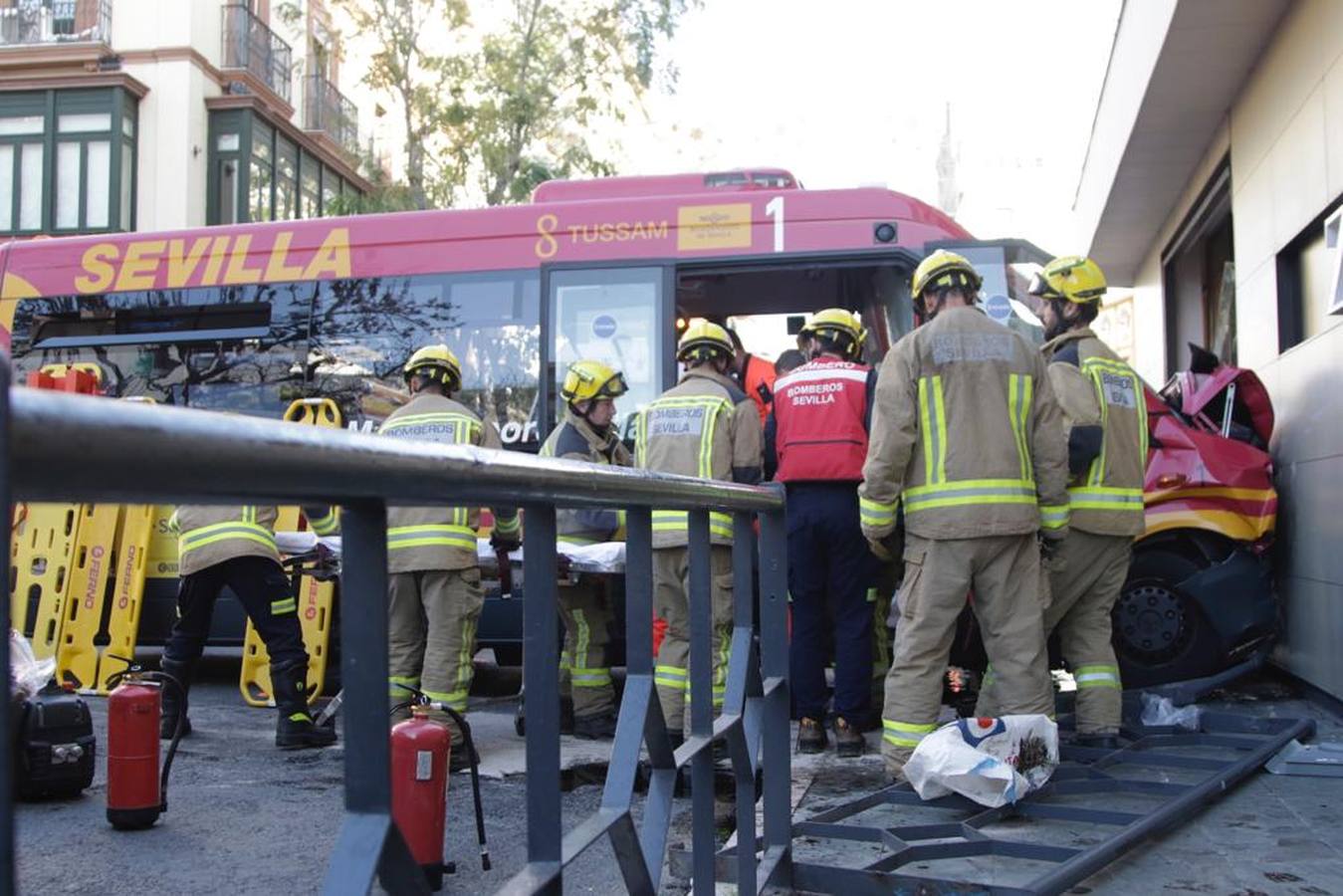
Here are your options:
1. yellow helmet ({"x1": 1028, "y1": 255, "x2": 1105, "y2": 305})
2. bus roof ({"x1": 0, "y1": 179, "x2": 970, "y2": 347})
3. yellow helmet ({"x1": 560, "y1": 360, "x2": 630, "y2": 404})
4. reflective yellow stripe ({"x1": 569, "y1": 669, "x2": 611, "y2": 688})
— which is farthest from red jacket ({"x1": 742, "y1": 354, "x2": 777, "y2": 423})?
yellow helmet ({"x1": 1028, "y1": 255, "x2": 1105, "y2": 305})

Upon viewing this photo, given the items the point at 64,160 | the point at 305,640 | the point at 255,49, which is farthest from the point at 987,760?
the point at 255,49

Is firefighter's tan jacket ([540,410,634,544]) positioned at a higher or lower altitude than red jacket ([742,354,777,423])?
lower

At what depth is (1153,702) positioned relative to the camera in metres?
6.04

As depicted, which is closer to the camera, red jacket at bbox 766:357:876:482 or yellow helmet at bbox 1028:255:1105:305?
yellow helmet at bbox 1028:255:1105:305

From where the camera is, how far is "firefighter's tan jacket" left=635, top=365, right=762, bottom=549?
6195mm

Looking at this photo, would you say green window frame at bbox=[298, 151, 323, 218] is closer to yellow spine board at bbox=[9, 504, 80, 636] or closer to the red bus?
the red bus

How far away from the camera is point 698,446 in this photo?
20.3ft

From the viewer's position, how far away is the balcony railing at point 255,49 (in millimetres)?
23797

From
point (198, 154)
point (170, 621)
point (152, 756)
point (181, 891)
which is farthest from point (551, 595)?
point (198, 154)

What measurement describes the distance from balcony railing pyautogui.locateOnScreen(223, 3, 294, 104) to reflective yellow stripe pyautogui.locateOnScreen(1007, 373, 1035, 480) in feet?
70.5

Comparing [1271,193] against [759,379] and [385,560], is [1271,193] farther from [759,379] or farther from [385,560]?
[385,560]

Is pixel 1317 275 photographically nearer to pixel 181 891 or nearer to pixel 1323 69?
pixel 1323 69

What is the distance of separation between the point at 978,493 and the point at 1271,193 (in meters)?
4.33

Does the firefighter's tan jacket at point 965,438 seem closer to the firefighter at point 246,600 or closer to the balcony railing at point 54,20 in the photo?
the firefighter at point 246,600
